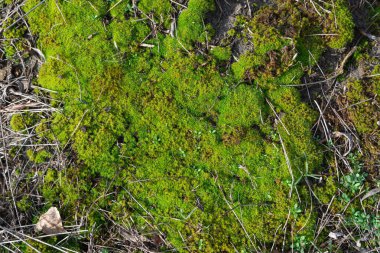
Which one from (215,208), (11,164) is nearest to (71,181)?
(11,164)

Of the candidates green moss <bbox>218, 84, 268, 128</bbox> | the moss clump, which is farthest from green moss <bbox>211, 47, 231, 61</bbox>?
green moss <bbox>218, 84, 268, 128</bbox>

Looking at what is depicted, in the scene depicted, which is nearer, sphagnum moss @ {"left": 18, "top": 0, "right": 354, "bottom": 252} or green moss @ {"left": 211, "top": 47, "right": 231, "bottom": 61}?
sphagnum moss @ {"left": 18, "top": 0, "right": 354, "bottom": 252}

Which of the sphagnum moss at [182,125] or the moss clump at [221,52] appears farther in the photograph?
the moss clump at [221,52]

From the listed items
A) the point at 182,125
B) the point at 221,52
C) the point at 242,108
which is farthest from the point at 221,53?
the point at 182,125

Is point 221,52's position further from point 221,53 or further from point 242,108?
point 242,108

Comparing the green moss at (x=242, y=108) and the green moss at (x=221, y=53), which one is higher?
the green moss at (x=221, y=53)

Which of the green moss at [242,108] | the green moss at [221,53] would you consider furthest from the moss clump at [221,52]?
the green moss at [242,108]

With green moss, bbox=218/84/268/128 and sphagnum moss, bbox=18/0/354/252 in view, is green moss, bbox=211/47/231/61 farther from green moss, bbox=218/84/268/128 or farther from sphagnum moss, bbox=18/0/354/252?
green moss, bbox=218/84/268/128

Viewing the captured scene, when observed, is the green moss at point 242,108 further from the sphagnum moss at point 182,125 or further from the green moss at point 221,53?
the green moss at point 221,53
